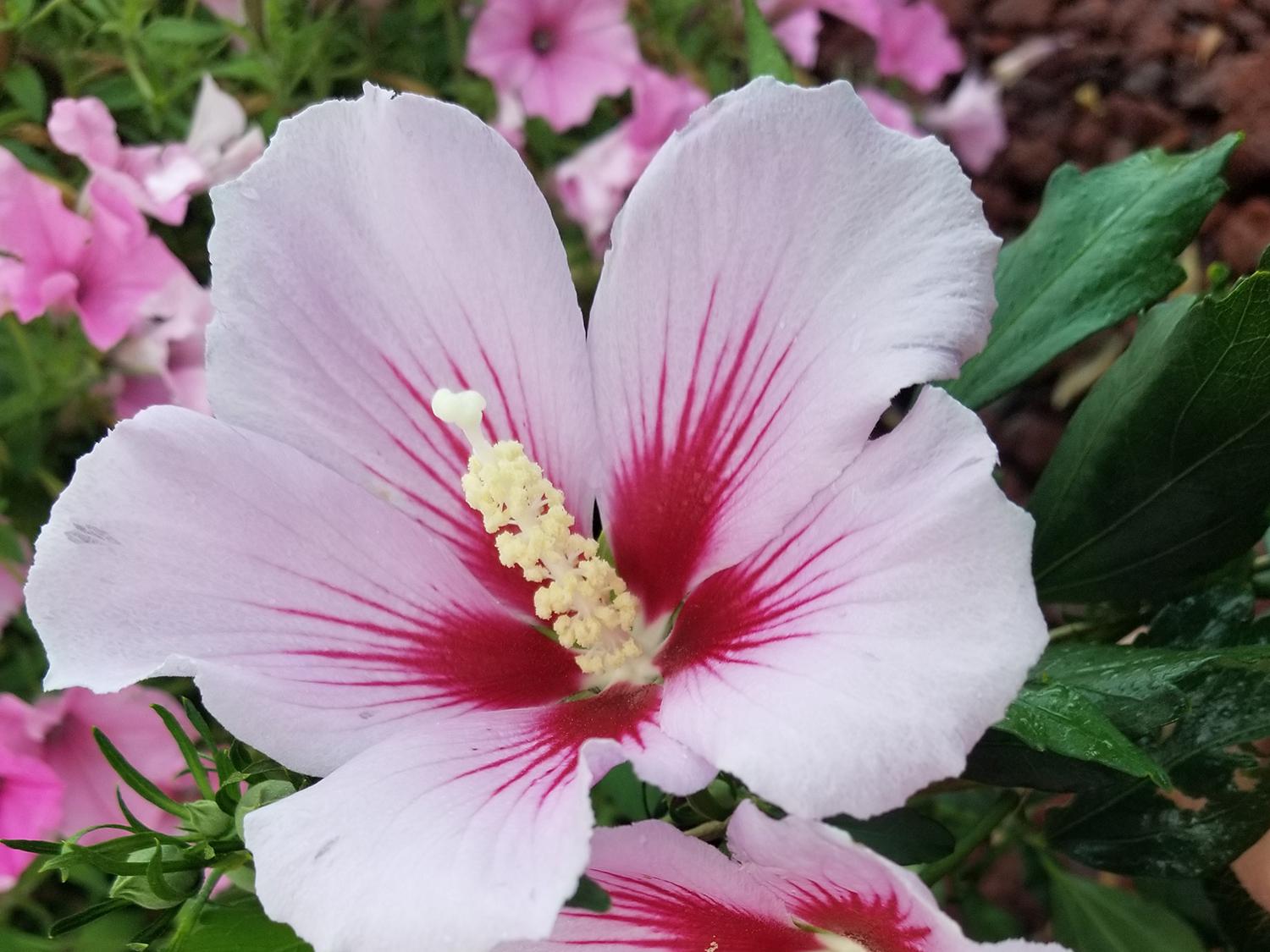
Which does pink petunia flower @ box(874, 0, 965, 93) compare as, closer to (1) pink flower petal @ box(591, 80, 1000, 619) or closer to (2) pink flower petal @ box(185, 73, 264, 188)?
(2) pink flower petal @ box(185, 73, 264, 188)

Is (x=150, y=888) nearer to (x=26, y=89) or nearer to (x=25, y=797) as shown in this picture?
(x=25, y=797)

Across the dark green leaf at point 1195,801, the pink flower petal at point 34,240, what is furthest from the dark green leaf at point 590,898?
the pink flower petal at point 34,240

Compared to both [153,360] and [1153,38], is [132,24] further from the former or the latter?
[1153,38]

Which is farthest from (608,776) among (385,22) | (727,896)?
(385,22)

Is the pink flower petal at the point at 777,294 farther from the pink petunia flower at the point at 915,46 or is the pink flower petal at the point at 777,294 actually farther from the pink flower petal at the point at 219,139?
the pink petunia flower at the point at 915,46

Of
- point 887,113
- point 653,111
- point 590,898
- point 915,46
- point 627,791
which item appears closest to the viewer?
point 590,898

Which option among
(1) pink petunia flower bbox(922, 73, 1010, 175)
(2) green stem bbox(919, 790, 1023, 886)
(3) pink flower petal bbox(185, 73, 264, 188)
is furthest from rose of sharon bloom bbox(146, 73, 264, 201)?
(1) pink petunia flower bbox(922, 73, 1010, 175)

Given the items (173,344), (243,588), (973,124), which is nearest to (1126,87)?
(973,124)
